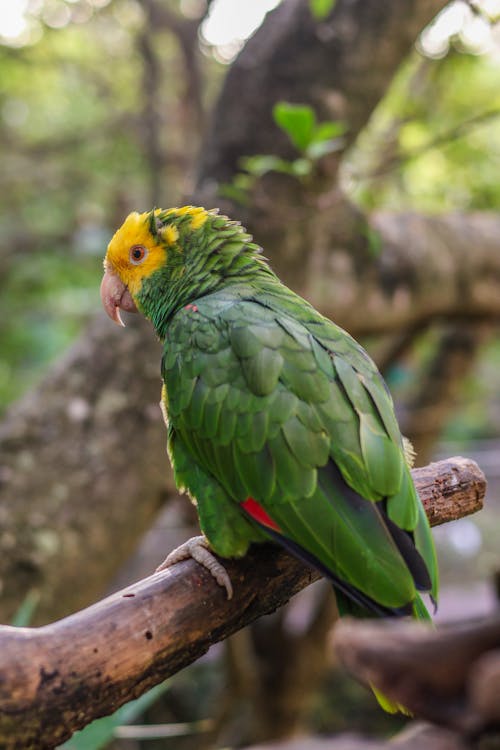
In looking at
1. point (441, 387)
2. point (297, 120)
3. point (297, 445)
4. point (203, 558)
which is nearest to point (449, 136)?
point (297, 120)

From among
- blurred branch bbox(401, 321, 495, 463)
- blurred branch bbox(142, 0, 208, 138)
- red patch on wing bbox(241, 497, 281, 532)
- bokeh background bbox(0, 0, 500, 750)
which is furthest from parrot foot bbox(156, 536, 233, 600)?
blurred branch bbox(142, 0, 208, 138)

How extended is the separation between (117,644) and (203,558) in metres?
0.30

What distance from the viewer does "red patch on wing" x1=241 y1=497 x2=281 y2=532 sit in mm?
1308

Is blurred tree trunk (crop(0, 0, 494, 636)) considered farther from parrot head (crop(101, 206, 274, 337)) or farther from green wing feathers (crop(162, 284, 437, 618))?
green wing feathers (crop(162, 284, 437, 618))

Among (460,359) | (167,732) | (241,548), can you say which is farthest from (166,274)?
(460,359)

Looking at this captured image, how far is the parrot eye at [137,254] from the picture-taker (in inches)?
68.3

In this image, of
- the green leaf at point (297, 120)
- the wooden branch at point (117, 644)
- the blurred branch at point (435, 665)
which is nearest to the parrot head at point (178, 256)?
the green leaf at point (297, 120)

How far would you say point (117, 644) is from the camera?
3.51ft

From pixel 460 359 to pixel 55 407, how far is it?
244 centimetres

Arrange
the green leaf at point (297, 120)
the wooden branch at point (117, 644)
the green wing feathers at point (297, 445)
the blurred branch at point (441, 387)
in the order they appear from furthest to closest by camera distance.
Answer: the blurred branch at point (441, 387) → the green leaf at point (297, 120) → the green wing feathers at point (297, 445) → the wooden branch at point (117, 644)

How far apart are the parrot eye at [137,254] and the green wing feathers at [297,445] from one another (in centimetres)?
25

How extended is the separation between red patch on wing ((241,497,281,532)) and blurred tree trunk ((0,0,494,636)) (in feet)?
4.21

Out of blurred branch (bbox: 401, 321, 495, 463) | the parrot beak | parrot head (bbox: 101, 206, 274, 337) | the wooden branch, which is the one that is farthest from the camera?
blurred branch (bbox: 401, 321, 495, 463)

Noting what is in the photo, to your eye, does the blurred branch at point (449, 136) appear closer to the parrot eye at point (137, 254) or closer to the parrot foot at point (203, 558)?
the parrot eye at point (137, 254)
